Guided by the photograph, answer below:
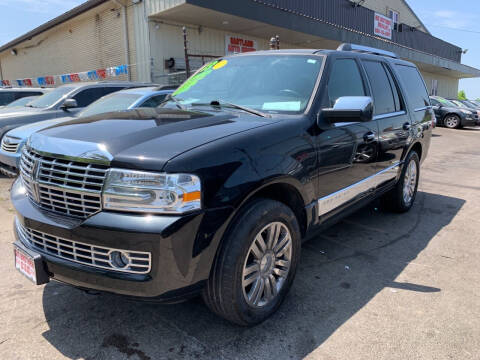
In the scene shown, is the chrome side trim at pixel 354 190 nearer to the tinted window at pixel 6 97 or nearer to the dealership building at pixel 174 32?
the dealership building at pixel 174 32

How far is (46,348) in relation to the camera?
2.31 m

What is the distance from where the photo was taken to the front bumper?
6.40 ft

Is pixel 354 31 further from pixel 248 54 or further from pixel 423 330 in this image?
pixel 423 330

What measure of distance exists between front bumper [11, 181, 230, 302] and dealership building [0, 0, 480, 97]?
35.5ft

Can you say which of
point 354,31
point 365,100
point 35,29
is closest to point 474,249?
point 365,100

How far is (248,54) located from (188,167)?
7.23 ft

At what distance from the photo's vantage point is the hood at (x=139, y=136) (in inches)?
81.3

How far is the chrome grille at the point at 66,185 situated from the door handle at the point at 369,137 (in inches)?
96.8

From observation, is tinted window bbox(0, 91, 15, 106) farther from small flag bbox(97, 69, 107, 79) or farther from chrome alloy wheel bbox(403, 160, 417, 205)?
chrome alloy wheel bbox(403, 160, 417, 205)

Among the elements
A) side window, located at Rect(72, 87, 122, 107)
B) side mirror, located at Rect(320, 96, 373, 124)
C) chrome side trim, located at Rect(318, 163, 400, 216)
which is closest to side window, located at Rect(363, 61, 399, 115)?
chrome side trim, located at Rect(318, 163, 400, 216)

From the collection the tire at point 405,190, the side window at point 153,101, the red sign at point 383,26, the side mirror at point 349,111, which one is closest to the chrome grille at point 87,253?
the side mirror at point 349,111

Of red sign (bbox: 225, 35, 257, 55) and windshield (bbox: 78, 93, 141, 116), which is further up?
red sign (bbox: 225, 35, 257, 55)

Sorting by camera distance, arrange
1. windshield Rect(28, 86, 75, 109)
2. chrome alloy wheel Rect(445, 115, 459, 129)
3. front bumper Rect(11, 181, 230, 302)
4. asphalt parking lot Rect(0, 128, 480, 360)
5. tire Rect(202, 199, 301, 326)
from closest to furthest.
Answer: front bumper Rect(11, 181, 230, 302)
tire Rect(202, 199, 301, 326)
asphalt parking lot Rect(0, 128, 480, 360)
windshield Rect(28, 86, 75, 109)
chrome alloy wheel Rect(445, 115, 459, 129)

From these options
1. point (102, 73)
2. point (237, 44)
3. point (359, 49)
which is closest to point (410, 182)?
point (359, 49)
